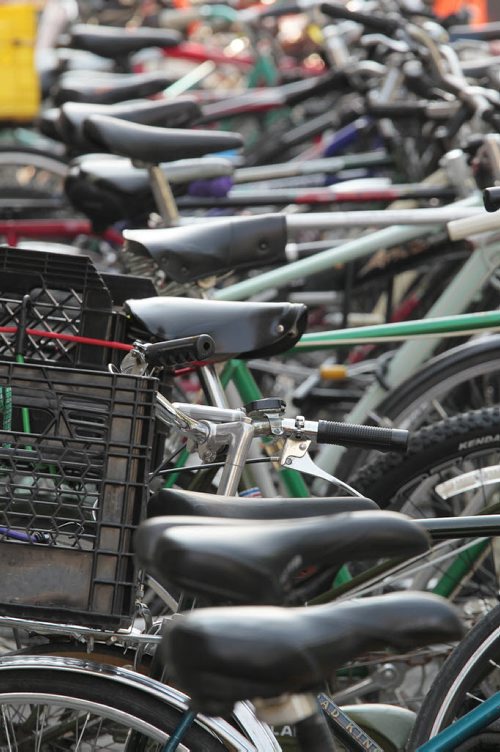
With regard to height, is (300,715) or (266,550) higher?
(266,550)

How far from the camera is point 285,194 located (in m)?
4.75

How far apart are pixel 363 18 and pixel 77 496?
12.7 ft

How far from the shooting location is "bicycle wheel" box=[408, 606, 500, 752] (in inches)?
107

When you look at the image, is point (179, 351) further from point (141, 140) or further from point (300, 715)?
point (141, 140)

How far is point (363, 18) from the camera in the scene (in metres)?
5.55

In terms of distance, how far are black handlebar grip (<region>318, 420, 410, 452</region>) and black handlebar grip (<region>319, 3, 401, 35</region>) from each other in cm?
331

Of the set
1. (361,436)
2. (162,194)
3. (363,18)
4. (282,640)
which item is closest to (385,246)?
Answer: (162,194)

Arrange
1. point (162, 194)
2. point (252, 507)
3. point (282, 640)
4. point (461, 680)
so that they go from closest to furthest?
point (282, 640), point (252, 507), point (461, 680), point (162, 194)

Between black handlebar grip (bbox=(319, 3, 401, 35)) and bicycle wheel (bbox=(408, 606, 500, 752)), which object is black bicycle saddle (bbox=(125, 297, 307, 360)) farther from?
black handlebar grip (bbox=(319, 3, 401, 35))

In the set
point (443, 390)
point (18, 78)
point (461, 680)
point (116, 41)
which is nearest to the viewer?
point (461, 680)

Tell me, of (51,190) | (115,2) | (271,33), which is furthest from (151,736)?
(115,2)

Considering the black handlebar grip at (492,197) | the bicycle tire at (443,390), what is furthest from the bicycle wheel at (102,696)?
the bicycle tire at (443,390)

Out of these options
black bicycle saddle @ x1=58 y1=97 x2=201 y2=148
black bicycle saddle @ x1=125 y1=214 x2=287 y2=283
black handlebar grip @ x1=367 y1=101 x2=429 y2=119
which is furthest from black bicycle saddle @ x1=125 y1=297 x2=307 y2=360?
black handlebar grip @ x1=367 y1=101 x2=429 y2=119

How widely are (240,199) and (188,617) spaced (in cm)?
343
